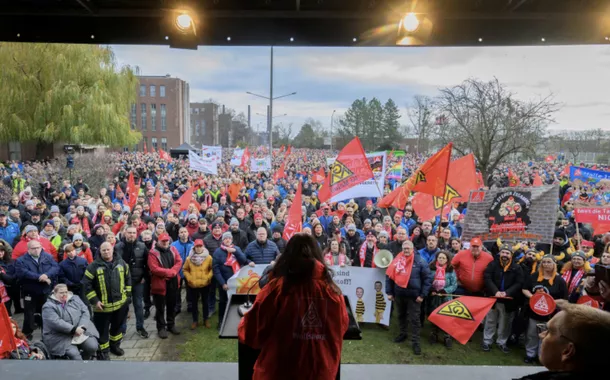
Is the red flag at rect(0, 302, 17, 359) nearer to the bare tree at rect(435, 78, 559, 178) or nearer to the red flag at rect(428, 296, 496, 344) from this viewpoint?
the red flag at rect(428, 296, 496, 344)

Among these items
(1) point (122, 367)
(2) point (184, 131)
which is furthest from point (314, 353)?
(2) point (184, 131)

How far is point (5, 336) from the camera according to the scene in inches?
157

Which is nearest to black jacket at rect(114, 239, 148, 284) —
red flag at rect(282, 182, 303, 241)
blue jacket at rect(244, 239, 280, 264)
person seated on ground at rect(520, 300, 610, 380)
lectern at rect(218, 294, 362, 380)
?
blue jacket at rect(244, 239, 280, 264)

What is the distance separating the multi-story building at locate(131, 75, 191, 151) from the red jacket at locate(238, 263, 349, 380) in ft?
228

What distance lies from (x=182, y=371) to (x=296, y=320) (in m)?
1.52

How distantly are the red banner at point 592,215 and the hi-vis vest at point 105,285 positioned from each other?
7145mm

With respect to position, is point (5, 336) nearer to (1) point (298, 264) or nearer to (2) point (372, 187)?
(1) point (298, 264)

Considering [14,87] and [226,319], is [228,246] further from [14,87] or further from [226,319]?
[14,87]

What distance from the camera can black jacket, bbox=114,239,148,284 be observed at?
664 cm

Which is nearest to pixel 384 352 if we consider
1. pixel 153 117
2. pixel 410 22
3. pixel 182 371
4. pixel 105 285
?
pixel 182 371

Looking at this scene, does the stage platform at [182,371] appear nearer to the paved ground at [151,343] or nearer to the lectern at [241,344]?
the lectern at [241,344]

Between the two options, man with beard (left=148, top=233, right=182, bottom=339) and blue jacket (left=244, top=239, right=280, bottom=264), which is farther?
blue jacket (left=244, top=239, right=280, bottom=264)

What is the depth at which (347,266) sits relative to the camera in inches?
275

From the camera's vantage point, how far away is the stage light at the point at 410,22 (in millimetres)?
3585
